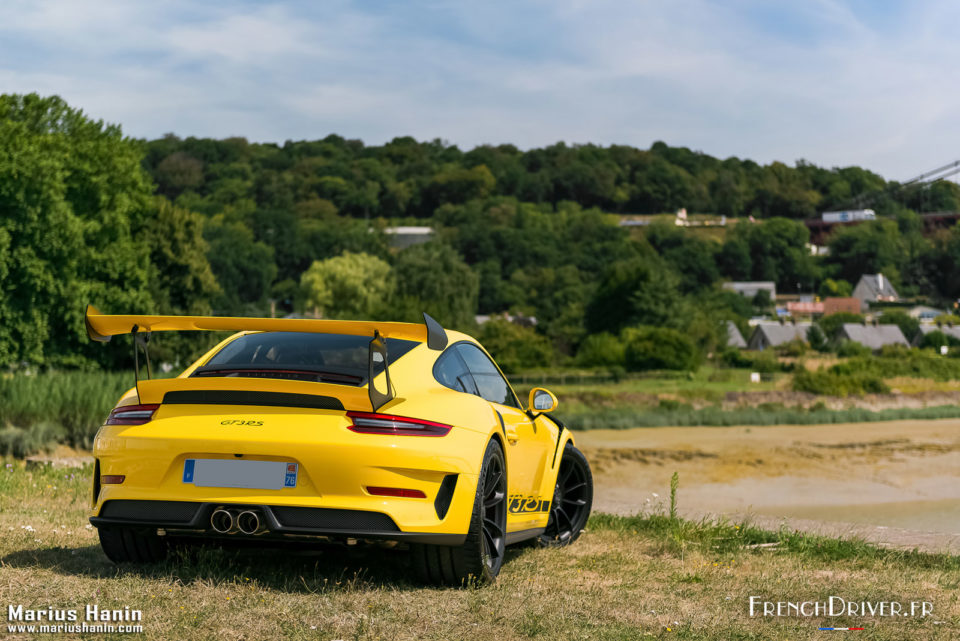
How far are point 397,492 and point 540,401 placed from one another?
2.07 metres

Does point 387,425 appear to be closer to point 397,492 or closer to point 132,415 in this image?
point 397,492

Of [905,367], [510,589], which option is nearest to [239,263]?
[905,367]

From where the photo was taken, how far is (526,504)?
718 centimetres

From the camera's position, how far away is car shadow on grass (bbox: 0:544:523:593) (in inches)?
233

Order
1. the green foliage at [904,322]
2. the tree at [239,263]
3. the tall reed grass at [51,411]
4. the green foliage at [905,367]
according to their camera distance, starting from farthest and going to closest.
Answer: the green foliage at [904,322]
the tree at [239,263]
the green foliage at [905,367]
the tall reed grass at [51,411]

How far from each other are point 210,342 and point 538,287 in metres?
117

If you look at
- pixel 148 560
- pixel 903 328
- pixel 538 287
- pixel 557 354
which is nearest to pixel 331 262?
pixel 557 354

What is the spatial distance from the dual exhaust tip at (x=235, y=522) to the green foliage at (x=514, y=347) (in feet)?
269

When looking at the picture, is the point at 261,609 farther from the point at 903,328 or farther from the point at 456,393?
the point at 903,328

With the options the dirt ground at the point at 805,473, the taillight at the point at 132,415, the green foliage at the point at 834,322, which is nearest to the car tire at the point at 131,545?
the taillight at the point at 132,415

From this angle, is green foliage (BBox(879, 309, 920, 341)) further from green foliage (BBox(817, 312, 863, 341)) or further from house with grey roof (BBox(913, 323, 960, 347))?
green foliage (BBox(817, 312, 863, 341))

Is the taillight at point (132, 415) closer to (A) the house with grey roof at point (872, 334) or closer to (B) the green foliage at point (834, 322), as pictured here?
(B) the green foliage at point (834, 322)

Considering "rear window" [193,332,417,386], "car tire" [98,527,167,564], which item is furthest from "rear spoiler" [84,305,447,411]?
"car tire" [98,527,167,564]

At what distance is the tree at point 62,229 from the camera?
40125 mm
